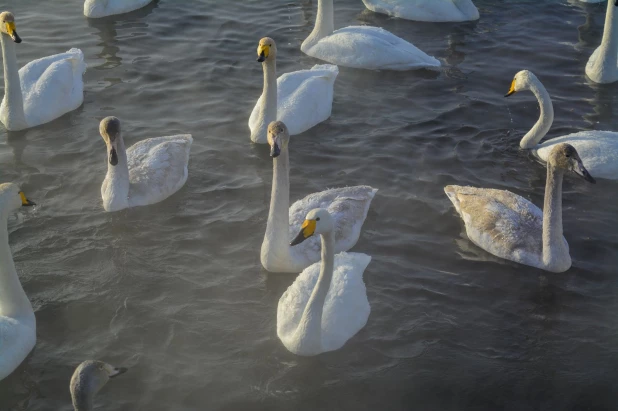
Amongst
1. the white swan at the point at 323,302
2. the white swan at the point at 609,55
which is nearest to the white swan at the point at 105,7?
the white swan at the point at 609,55

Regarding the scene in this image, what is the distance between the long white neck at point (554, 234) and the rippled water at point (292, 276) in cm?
24

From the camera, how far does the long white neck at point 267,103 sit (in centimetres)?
1290

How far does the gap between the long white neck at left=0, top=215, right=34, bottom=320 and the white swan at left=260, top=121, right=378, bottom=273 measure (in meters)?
2.82

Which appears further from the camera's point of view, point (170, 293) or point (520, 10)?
point (520, 10)

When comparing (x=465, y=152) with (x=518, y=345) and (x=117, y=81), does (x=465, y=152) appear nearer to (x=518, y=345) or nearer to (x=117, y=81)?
(x=518, y=345)

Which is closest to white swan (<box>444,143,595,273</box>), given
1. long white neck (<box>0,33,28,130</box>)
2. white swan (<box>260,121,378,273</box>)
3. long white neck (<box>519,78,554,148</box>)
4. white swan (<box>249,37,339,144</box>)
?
white swan (<box>260,121,378,273</box>)

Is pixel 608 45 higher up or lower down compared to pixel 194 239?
higher up

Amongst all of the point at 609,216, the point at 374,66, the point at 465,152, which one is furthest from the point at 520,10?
the point at 609,216

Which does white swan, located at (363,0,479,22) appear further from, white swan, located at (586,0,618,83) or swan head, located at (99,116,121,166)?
swan head, located at (99,116,121,166)

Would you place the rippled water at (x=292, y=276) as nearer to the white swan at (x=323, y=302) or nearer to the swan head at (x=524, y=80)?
the white swan at (x=323, y=302)

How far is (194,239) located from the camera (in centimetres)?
1114

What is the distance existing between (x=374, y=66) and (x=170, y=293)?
23.6 ft

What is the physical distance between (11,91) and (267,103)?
4130 millimetres

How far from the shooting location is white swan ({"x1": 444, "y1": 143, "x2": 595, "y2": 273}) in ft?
33.6
